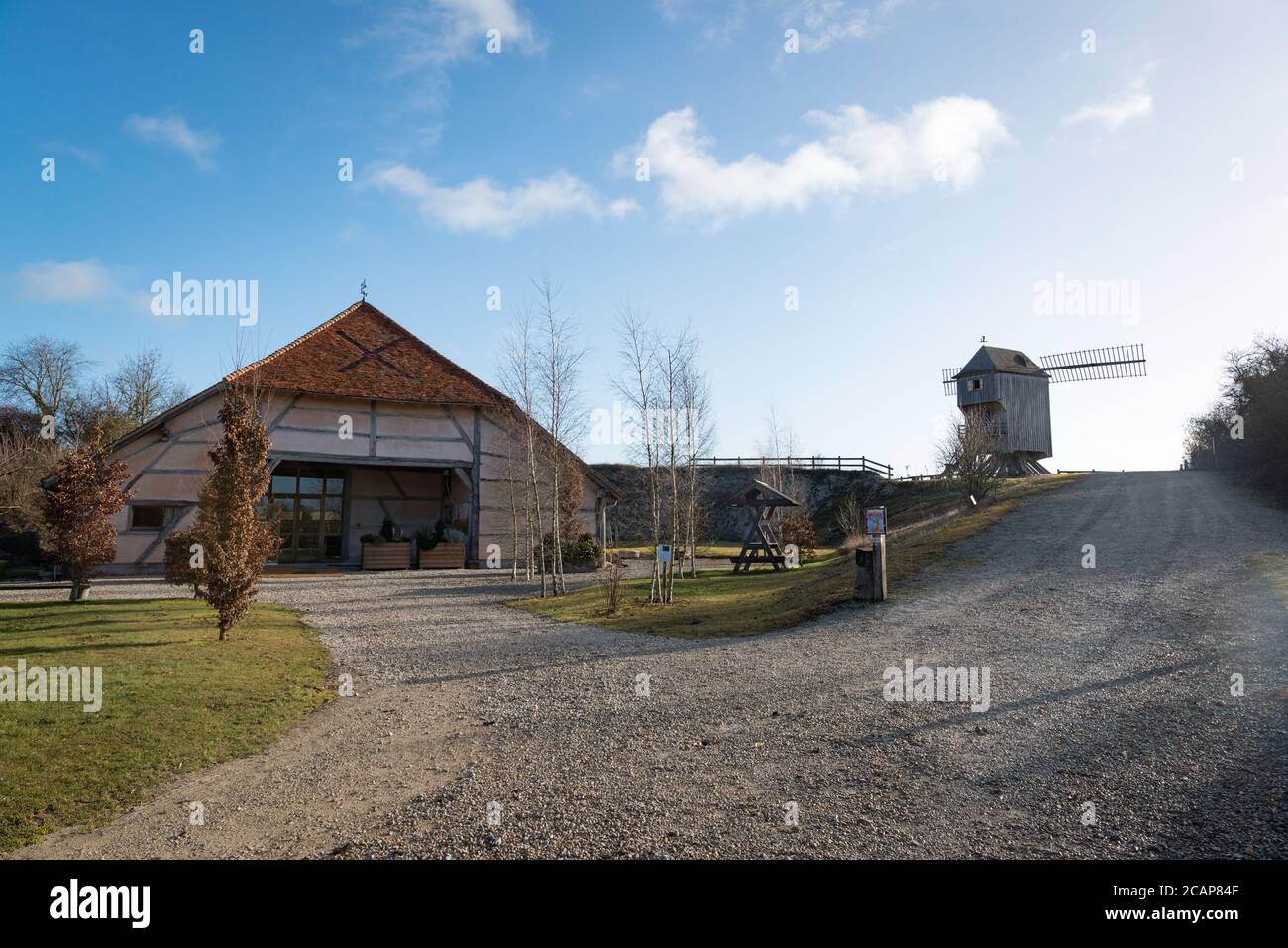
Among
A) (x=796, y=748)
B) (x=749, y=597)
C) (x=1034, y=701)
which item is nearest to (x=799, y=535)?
(x=749, y=597)

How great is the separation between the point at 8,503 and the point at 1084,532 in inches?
1350

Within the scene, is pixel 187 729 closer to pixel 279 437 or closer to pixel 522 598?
pixel 522 598

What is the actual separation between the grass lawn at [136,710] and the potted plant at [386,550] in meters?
12.2

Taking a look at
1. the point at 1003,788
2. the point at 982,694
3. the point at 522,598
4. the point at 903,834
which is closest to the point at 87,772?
the point at 903,834

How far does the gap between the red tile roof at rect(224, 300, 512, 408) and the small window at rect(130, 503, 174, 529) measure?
4.59m

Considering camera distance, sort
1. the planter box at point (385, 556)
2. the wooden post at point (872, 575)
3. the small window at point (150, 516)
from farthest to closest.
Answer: the planter box at point (385, 556), the small window at point (150, 516), the wooden post at point (872, 575)

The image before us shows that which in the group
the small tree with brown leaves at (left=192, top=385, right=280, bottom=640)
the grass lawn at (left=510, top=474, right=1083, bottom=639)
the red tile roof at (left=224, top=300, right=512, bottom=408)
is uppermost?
the red tile roof at (left=224, top=300, right=512, bottom=408)

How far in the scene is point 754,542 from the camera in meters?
24.3

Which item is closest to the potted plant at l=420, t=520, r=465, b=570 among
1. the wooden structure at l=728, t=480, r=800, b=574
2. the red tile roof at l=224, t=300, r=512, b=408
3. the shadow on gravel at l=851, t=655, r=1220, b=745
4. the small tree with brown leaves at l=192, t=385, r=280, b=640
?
the red tile roof at l=224, t=300, r=512, b=408

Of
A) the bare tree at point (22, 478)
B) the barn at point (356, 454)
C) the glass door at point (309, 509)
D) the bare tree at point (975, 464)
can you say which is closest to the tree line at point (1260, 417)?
the bare tree at point (975, 464)

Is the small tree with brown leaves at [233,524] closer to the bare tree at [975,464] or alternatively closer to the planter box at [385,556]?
the planter box at [385,556]

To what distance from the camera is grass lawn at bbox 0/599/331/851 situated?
4.96 meters

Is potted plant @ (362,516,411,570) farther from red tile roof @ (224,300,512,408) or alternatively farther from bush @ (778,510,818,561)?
bush @ (778,510,818,561)

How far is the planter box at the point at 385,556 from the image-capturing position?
80.2 ft
